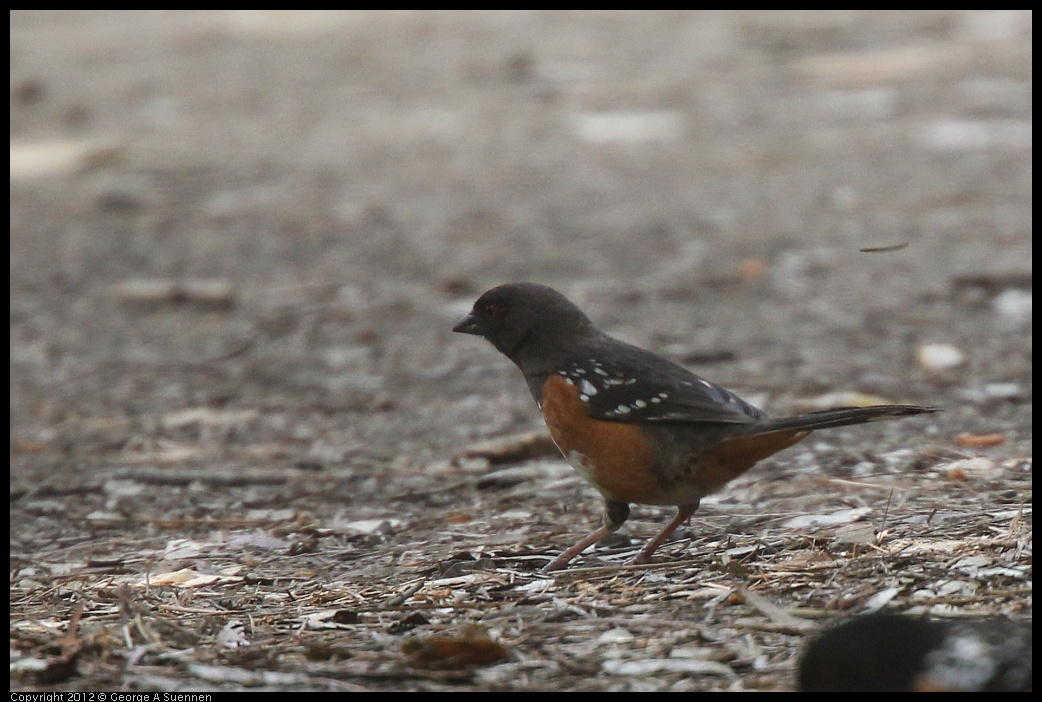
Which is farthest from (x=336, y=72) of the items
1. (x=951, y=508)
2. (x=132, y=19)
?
(x=951, y=508)

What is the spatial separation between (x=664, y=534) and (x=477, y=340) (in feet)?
8.89

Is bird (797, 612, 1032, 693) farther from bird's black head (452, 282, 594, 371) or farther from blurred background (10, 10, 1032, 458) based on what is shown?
blurred background (10, 10, 1032, 458)

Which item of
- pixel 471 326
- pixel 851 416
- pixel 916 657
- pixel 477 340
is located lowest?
pixel 477 340

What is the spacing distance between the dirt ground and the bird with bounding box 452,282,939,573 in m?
0.16

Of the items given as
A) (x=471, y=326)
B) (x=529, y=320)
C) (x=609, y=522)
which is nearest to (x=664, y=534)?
(x=609, y=522)

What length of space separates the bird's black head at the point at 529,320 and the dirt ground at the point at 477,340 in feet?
1.59

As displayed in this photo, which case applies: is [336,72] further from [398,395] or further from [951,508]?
[951,508]

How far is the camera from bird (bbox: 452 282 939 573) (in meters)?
3.19

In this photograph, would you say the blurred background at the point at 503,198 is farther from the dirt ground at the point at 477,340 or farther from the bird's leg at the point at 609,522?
the bird's leg at the point at 609,522

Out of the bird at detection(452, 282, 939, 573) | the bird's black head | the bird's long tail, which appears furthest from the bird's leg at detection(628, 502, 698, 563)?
the bird's black head

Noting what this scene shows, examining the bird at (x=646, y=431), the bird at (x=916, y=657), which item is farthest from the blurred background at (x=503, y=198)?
the bird at (x=916, y=657)

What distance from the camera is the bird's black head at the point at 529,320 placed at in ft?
12.1

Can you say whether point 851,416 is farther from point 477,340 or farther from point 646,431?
point 477,340

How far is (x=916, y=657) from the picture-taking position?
6.88 ft
